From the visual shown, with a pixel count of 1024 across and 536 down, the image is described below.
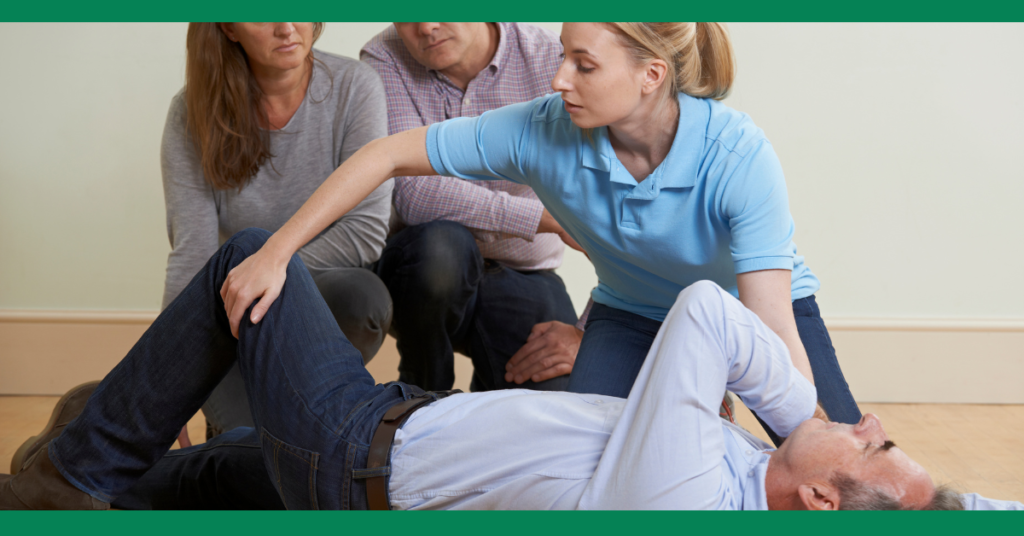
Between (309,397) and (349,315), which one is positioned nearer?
(309,397)

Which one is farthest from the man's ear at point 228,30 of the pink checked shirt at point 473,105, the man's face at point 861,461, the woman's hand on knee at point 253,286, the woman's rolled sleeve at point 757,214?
the man's face at point 861,461

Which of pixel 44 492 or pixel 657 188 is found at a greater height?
pixel 657 188

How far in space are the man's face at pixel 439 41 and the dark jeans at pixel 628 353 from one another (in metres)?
0.60

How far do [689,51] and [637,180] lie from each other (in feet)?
0.69

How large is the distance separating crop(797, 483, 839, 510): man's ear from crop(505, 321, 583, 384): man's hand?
0.73 metres

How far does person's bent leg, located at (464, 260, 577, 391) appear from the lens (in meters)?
1.63

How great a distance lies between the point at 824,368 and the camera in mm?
1276

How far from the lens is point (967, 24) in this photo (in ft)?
7.04

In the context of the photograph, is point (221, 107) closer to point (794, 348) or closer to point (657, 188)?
point (657, 188)

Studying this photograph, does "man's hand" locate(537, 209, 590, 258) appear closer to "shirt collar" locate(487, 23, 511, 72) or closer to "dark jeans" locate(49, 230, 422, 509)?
"shirt collar" locate(487, 23, 511, 72)

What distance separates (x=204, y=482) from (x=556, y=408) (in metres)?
0.67

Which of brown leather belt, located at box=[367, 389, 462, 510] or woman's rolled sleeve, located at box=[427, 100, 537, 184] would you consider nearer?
brown leather belt, located at box=[367, 389, 462, 510]

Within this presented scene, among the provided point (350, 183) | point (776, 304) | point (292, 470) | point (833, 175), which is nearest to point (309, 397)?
point (292, 470)

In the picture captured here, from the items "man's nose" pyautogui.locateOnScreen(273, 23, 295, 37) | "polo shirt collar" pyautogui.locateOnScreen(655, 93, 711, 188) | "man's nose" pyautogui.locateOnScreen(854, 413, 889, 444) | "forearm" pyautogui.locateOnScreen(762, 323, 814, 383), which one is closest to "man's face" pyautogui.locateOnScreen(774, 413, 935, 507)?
"man's nose" pyautogui.locateOnScreen(854, 413, 889, 444)
